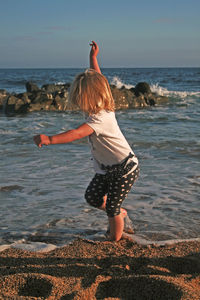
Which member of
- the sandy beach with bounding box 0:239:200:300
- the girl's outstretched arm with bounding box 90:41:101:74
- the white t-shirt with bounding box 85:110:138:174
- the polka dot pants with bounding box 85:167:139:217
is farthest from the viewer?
the girl's outstretched arm with bounding box 90:41:101:74

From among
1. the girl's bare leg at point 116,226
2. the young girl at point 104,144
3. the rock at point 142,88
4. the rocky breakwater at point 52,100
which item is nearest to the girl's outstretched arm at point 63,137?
the young girl at point 104,144

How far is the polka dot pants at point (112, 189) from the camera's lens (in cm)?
322

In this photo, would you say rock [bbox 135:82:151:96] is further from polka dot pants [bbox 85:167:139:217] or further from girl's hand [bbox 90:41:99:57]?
polka dot pants [bbox 85:167:139:217]

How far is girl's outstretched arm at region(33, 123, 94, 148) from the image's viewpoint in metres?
2.48

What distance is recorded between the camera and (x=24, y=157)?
264 inches

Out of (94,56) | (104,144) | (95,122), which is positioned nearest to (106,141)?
(104,144)

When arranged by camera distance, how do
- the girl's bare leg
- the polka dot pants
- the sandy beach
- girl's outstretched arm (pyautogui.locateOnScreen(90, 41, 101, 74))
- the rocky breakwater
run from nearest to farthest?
the sandy beach < the polka dot pants < the girl's bare leg < girl's outstretched arm (pyautogui.locateOnScreen(90, 41, 101, 74)) < the rocky breakwater

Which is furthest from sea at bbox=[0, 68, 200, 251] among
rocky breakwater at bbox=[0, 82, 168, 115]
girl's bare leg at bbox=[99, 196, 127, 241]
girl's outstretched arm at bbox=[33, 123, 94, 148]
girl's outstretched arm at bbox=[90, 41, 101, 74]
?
rocky breakwater at bbox=[0, 82, 168, 115]

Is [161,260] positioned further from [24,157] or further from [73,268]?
[24,157]

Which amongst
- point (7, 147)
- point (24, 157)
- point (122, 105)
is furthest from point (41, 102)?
point (24, 157)

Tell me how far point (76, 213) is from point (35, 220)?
474 mm

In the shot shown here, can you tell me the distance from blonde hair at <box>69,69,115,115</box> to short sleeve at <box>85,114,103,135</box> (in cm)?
4

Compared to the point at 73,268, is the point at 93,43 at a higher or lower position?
higher

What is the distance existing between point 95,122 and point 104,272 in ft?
3.75
